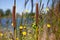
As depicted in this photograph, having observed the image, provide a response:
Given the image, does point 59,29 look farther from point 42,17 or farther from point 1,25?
point 1,25

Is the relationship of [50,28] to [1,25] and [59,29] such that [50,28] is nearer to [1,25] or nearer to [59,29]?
[59,29]

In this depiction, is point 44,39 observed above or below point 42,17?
below

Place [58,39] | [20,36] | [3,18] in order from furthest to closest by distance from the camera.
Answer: [3,18]
[58,39]
[20,36]

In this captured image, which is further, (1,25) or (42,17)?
(1,25)

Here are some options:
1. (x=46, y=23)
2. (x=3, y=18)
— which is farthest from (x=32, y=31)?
(x=3, y=18)

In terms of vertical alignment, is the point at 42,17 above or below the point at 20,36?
above

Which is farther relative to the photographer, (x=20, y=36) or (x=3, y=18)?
(x=3, y=18)

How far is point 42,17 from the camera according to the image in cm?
156

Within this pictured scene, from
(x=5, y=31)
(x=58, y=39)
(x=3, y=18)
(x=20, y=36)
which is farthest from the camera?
(x=5, y=31)

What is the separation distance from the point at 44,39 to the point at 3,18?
0.41 meters

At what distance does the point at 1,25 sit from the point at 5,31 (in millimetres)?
79

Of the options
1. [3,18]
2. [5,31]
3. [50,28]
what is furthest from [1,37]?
[50,28]

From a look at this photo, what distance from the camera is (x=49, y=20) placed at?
71.5 inches

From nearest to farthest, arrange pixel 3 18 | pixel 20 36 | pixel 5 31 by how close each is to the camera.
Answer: pixel 20 36 < pixel 3 18 < pixel 5 31
